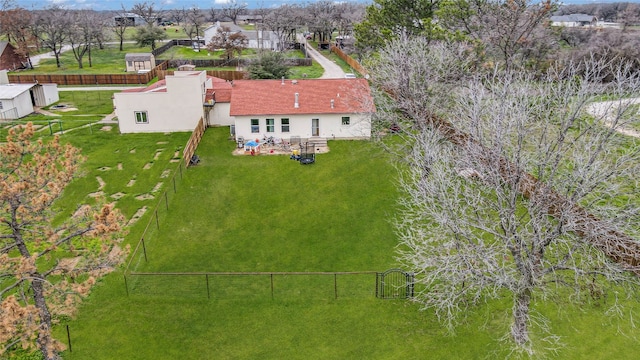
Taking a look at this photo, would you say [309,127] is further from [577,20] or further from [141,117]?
[577,20]

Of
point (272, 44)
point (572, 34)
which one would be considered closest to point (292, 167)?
point (272, 44)

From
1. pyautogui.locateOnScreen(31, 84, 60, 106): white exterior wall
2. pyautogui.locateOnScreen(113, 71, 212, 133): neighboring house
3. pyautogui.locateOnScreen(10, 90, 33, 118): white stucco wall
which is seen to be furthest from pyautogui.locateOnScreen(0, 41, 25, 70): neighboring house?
pyautogui.locateOnScreen(113, 71, 212, 133): neighboring house

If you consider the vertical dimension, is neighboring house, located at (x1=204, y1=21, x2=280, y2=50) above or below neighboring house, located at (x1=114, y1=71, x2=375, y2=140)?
above

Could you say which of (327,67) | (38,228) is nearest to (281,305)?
(38,228)

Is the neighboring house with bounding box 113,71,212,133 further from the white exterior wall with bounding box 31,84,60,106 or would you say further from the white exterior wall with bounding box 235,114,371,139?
the white exterior wall with bounding box 31,84,60,106

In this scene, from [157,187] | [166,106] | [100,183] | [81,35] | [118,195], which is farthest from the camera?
[81,35]

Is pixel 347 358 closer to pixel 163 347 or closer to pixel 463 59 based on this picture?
pixel 163 347

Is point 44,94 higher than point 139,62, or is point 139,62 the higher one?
point 139,62
